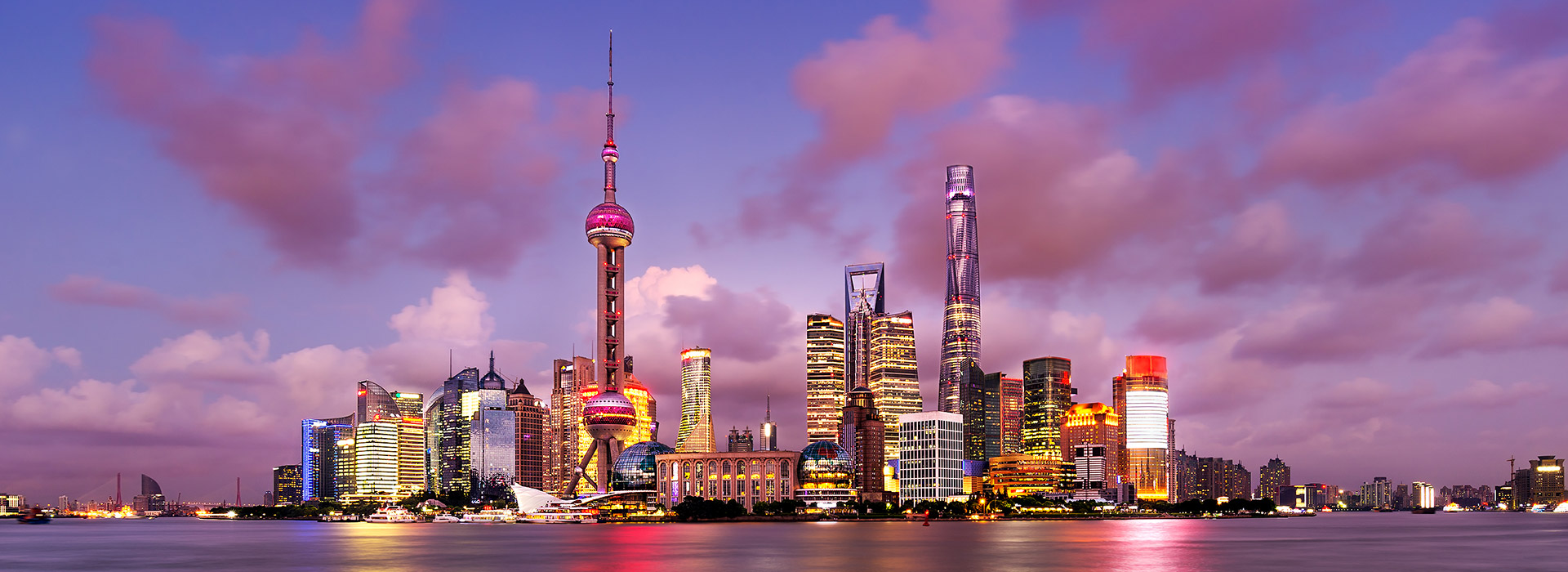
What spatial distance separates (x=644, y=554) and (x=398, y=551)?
40.9 metres

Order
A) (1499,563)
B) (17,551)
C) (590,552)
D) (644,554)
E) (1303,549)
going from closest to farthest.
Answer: (1499,563) < (644,554) < (590,552) < (1303,549) < (17,551)

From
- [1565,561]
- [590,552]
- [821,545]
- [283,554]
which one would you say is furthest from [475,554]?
[1565,561]

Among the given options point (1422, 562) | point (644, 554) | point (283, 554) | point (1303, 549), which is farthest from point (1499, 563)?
point (283, 554)

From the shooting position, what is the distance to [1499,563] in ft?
491

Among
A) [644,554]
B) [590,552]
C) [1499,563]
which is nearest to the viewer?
[1499,563]

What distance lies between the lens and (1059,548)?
185875mm

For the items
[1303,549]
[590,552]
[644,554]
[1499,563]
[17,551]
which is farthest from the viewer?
[17,551]

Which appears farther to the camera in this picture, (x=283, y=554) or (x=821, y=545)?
(x=821, y=545)

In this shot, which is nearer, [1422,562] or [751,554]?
[1422,562]

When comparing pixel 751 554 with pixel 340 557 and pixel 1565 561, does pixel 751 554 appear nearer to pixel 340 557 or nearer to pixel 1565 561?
pixel 340 557

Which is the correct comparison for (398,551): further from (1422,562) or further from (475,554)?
(1422,562)

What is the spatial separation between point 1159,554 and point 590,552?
252 feet

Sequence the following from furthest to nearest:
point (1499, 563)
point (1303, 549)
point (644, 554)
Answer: point (1303, 549) < point (644, 554) < point (1499, 563)

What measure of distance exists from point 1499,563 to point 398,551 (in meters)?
143
